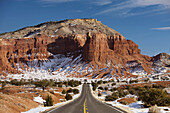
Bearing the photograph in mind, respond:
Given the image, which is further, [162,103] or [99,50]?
[99,50]

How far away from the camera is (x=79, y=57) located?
553 feet

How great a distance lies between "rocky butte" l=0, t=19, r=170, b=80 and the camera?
492ft

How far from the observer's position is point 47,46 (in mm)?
185500

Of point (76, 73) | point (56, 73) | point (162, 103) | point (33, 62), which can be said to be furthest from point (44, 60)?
point (162, 103)

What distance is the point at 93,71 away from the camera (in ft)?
485

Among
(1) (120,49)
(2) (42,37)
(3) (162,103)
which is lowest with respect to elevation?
(3) (162,103)

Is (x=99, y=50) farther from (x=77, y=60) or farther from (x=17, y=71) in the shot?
(x=17, y=71)

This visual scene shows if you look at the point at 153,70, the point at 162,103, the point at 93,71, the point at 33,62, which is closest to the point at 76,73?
the point at 93,71

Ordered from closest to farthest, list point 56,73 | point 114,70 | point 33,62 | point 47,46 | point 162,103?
point 162,103, point 114,70, point 56,73, point 33,62, point 47,46

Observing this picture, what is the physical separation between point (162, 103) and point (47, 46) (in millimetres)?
169989

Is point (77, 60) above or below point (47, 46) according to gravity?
below

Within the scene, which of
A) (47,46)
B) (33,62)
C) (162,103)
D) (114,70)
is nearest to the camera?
(162,103)

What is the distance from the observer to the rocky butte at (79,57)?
149875 mm

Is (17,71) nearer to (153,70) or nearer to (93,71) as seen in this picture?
(93,71)
